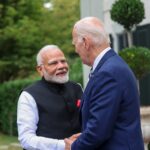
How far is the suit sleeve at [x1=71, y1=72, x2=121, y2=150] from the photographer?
3262 mm

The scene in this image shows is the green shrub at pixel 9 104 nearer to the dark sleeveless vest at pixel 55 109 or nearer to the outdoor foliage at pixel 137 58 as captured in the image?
the outdoor foliage at pixel 137 58

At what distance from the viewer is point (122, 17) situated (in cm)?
779

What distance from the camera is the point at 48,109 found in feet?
14.4

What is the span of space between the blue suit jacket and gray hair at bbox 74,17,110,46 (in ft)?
0.34

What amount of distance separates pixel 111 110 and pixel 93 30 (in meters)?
0.51

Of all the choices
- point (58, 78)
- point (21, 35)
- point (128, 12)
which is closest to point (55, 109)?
point (58, 78)

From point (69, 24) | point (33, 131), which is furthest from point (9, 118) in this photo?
point (33, 131)

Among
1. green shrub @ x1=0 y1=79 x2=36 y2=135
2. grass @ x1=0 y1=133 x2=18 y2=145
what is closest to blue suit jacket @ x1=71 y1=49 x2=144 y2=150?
grass @ x1=0 y1=133 x2=18 y2=145

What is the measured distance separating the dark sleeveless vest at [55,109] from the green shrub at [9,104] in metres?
14.6

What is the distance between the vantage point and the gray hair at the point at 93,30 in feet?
11.2

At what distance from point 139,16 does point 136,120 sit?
4.58 m

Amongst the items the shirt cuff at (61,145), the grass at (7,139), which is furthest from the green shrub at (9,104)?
the shirt cuff at (61,145)

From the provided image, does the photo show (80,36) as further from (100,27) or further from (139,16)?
(139,16)

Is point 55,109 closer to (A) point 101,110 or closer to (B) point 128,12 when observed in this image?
(A) point 101,110
